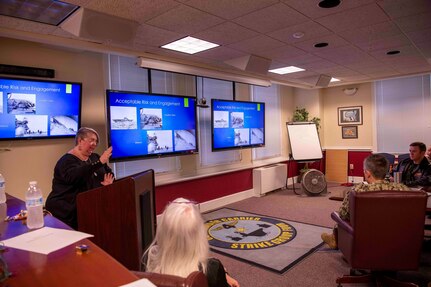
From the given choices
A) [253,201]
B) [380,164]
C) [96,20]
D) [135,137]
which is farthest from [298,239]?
[96,20]

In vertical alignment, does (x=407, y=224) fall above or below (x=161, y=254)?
below

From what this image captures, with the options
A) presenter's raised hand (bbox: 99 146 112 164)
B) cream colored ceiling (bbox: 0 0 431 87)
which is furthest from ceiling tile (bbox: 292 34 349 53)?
presenter's raised hand (bbox: 99 146 112 164)

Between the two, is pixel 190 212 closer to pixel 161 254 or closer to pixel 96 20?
pixel 161 254

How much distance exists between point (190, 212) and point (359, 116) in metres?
7.35

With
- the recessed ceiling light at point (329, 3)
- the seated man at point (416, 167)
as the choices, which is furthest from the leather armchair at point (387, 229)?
the recessed ceiling light at point (329, 3)

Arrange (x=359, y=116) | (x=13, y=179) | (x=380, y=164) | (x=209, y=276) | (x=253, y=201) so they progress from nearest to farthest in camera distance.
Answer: (x=209, y=276), (x=380, y=164), (x=13, y=179), (x=253, y=201), (x=359, y=116)

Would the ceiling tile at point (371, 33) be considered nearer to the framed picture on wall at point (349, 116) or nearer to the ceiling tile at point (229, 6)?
the ceiling tile at point (229, 6)

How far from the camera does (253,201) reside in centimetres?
599

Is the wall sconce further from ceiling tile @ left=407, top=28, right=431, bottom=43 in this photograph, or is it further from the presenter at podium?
the presenter at podium

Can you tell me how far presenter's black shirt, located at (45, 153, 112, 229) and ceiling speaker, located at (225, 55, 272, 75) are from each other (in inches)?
112

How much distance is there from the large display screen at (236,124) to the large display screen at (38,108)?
7.58ft

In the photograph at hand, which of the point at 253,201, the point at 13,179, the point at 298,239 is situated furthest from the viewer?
the point at 253,201

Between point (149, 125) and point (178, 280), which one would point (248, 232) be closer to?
point (149, 125)

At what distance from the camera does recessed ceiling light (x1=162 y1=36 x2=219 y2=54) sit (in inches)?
149
